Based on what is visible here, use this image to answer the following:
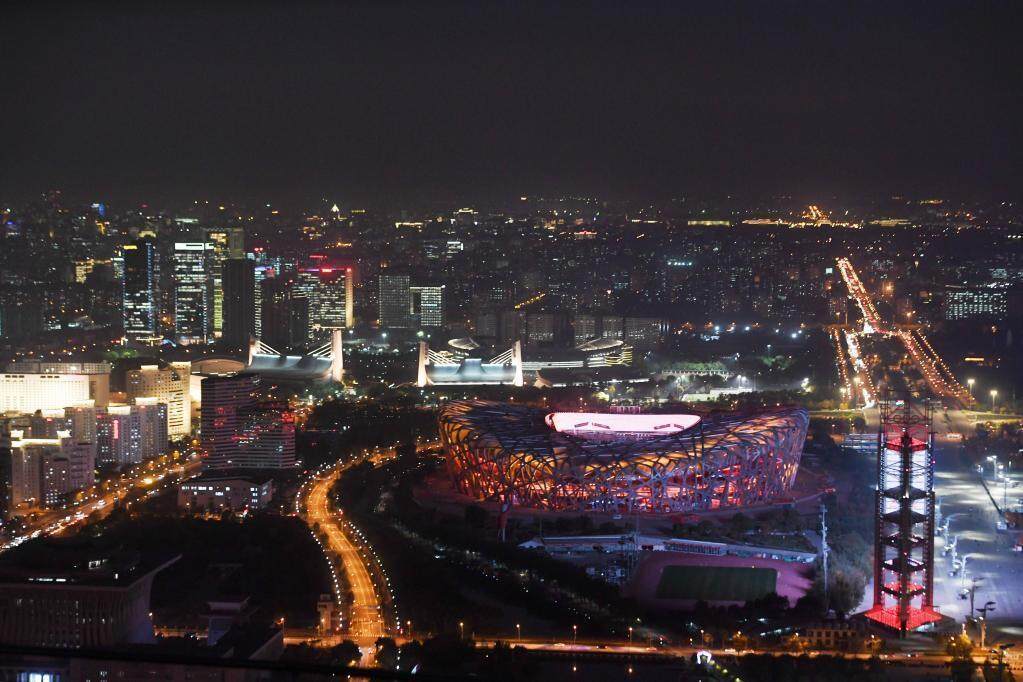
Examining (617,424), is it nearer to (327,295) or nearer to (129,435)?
(129,435)

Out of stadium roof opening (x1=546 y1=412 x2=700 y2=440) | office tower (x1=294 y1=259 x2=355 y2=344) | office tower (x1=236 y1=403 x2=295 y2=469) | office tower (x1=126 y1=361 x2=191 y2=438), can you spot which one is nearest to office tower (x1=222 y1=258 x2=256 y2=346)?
office tower (x1=294 y1=259 x2=355 y2=344)

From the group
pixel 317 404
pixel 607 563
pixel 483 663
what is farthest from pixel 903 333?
pixel 483 663

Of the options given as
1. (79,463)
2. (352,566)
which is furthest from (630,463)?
(79,463)

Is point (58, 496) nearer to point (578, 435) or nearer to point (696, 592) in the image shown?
point (578, 435)

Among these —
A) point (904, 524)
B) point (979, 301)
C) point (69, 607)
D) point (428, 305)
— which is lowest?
point (69, 607)

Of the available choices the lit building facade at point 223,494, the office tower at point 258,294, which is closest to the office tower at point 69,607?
the lit building facade at point 223,494

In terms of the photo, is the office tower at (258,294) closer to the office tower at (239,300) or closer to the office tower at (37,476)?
the office tower at (239,300)
